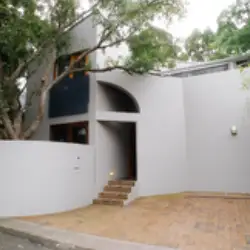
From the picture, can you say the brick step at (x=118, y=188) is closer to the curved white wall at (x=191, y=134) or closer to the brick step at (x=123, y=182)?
the brick step at (x=123, y=182)

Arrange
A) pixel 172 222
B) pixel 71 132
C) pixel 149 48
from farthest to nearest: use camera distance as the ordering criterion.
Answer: pixel 71 132 < pixel 149 48 < pixel 172 222

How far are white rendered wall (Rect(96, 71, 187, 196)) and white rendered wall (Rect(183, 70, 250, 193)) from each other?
459mm

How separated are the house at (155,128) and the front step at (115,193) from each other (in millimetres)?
37

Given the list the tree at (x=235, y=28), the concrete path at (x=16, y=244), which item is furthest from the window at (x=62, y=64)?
the tree at (x=235, y=28)

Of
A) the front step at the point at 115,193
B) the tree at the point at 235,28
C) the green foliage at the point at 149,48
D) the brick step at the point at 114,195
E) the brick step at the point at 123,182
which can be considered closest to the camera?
the front step at the point at 115,193

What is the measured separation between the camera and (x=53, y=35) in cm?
862

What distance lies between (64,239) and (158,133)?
634 cm

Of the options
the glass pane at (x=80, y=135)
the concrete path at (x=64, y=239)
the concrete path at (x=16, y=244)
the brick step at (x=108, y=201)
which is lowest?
the brick step at (x=108, y=201)

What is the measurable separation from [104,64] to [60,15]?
8.28 feet

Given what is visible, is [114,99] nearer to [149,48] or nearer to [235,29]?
[149,48]

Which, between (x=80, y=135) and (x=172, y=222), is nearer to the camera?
(x=172, y=222)

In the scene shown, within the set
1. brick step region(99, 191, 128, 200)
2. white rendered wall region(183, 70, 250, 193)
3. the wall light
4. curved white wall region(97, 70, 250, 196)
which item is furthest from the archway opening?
the wall light

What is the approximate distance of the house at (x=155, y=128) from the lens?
9977 mm

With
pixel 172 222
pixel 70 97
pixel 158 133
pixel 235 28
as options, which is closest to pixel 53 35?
pixel 70 97
